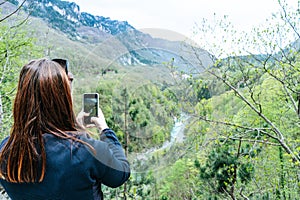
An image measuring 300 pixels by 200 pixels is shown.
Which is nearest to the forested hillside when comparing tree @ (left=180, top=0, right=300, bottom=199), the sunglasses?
tree @ (left=180, top=0, right=300, bottom=199)

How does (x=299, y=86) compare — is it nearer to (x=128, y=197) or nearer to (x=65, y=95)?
(x=128, y=197)

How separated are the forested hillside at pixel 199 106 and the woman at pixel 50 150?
0.60 ft

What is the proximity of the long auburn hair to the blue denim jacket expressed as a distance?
16mm

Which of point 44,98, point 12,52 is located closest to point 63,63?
point 44,98

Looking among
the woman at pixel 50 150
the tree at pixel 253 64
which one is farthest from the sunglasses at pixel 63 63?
the tree at pixel 253 64

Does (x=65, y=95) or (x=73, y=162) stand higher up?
(x=65, y=95)

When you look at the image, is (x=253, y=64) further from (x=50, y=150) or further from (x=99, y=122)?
(x=50, y=150)

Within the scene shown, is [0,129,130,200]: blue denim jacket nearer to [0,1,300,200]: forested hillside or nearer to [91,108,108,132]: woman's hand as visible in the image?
[91,108,108,132]: woman's hand

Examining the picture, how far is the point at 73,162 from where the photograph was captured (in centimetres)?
64

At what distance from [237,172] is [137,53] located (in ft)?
9.15

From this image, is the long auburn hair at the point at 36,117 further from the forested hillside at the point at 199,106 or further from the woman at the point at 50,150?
the forested hillside at the point at 199,106

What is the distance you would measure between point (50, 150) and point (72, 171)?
7 centimetres

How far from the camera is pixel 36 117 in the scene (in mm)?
660

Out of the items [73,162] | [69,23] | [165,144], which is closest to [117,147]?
[73,162]
